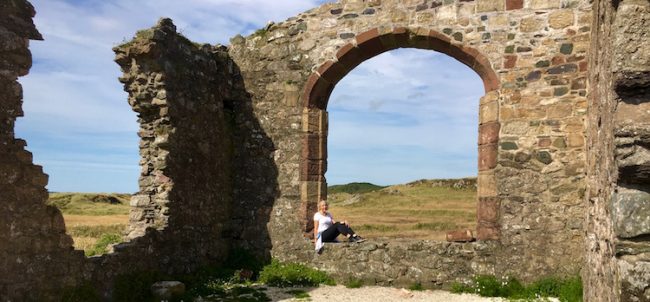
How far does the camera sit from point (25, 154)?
5.47m

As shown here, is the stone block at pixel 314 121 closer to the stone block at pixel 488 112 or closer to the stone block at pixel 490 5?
the stone block at pixel 488 112

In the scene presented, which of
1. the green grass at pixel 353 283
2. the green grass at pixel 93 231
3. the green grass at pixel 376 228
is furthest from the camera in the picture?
the green grass at pixel 376 228

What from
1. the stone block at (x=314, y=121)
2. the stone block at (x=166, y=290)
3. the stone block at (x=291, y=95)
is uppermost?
the stone block at (x=291, y=95)

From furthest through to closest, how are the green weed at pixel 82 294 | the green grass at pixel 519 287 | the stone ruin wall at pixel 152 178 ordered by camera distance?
the green grass at pixel 519 287 < the green weed at pixel 82 294 < the stone ruin wall at pixel 152 178

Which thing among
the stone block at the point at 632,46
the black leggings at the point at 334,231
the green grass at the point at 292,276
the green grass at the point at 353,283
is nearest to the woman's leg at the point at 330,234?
the black leggings at the point at 334,231

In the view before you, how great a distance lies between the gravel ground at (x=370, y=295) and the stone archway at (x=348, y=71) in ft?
3.49

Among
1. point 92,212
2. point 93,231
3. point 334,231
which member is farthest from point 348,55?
point 92,212

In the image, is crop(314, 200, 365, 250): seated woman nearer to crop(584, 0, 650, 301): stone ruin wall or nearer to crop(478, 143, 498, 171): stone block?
crop(478, 143, 498, 171): stone block

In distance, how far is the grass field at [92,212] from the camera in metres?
13.5

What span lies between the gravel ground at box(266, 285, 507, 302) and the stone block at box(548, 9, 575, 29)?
13.1 feet

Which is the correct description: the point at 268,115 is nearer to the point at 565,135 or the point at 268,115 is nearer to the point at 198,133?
the point at 198,133

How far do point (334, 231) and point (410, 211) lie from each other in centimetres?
990

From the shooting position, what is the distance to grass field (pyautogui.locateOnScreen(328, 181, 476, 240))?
1400 cm

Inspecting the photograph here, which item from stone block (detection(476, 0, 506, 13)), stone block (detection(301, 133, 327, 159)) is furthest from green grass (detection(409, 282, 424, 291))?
stone block (detection(476, 0, 506, 13))
